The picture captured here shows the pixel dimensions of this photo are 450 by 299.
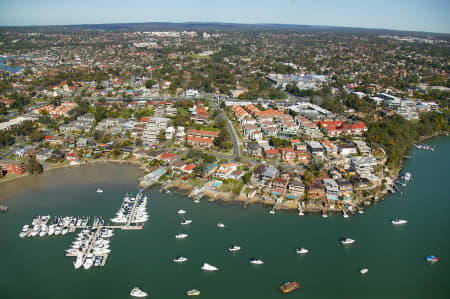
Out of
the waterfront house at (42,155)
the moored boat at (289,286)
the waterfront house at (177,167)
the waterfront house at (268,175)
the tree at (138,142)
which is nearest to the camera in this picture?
the moored boat at (289,286)

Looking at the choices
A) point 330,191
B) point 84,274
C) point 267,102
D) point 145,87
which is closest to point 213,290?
point 84,274

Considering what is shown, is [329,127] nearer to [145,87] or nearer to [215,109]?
[215,109]

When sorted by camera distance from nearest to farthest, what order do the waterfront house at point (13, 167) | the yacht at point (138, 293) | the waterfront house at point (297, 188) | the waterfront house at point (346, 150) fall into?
the yacht at point (138, 293), the waterfront house at point (297, 188), the waterfront house at point (13, 167), the waterfront house at point (346, 150)

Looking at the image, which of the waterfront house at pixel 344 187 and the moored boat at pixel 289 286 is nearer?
the moored boat at pixel 289 286

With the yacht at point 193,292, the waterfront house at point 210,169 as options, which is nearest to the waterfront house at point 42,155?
the waterfront house at point 210,169

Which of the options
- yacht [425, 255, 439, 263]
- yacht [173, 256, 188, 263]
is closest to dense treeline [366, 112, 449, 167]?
yacht [425, 255, 439, 263]

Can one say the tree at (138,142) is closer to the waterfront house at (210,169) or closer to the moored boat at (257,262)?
the waterfront house at (210,169)

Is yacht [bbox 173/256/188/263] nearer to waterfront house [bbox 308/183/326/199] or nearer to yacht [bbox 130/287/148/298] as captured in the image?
yacht [bbox 130/287/148/298]
